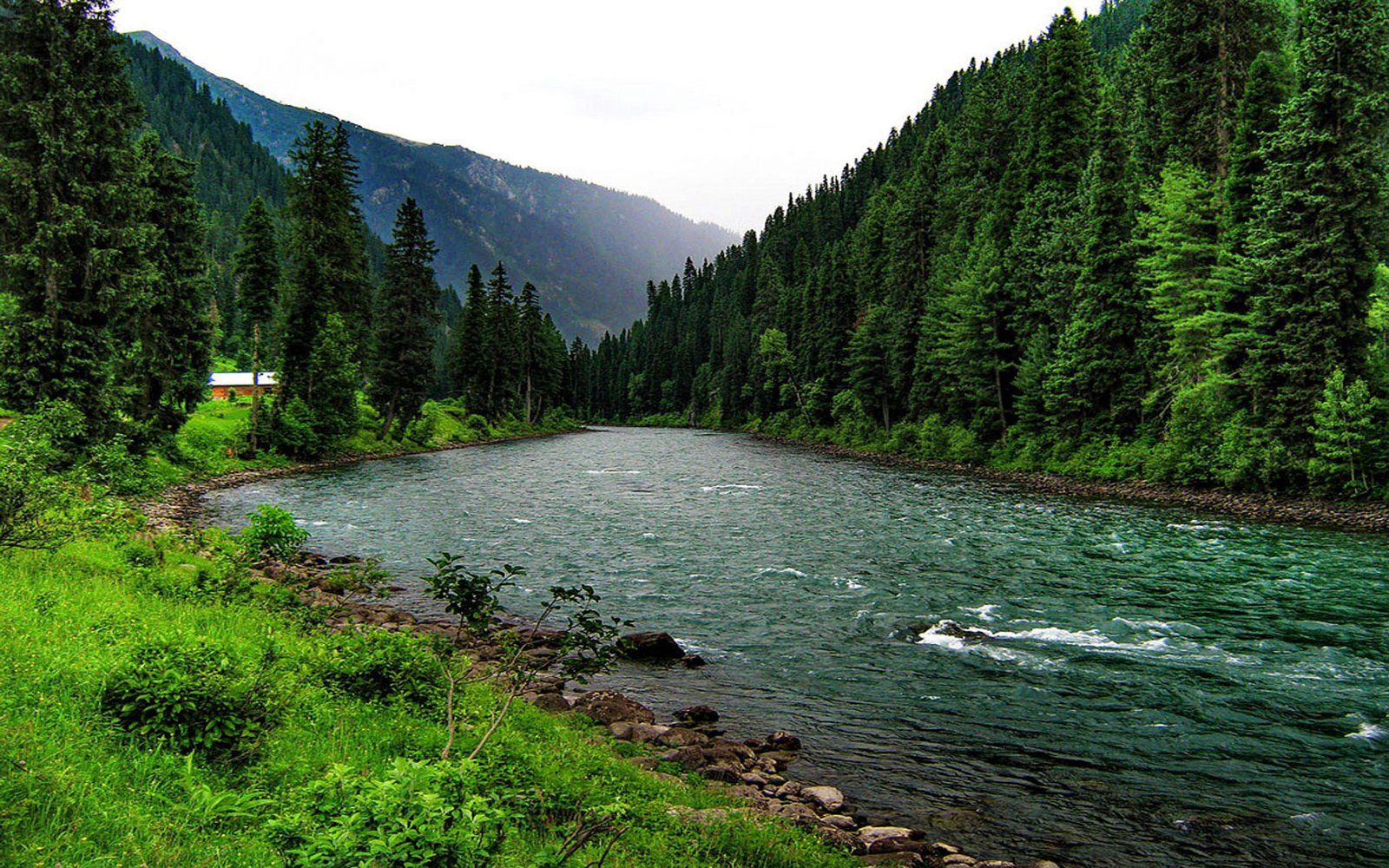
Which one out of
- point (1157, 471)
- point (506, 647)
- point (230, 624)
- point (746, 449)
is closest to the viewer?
point (506, 647)

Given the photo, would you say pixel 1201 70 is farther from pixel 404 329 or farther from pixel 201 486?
pixel 404 329

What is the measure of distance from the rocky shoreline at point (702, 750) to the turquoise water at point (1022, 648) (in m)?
0.49

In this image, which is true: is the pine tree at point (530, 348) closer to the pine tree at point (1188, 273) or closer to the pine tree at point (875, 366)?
the pine tree at point (875, 366)

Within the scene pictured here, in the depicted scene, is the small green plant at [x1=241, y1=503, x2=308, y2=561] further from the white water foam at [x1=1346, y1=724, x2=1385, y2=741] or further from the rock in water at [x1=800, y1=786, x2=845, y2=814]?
the white water foam at [x1=1346, y1=724, x2=1385, y2=741]

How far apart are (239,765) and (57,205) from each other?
85.7ft

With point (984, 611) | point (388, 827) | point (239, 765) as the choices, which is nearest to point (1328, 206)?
point (984, 611)

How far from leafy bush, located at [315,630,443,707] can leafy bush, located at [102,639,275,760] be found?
7.24 ft

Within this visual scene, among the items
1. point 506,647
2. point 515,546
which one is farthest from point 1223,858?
point 515,546

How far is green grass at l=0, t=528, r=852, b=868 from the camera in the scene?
16.5 ft

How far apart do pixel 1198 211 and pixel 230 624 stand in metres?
48.6

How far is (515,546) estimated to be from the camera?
84.7 ft

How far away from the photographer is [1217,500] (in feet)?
111

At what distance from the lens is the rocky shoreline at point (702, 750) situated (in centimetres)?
847

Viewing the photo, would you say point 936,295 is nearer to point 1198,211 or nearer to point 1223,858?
point 1198,211
